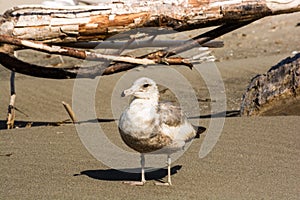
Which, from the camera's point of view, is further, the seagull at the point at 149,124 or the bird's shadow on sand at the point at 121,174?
the bird's shadow on sand at the point at 121,174

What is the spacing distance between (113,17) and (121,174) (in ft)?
5.67

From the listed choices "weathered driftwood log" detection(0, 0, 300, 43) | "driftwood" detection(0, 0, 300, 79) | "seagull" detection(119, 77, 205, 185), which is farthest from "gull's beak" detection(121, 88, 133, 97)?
"weathered driftwood log" detection(0, 0, 300, 43)

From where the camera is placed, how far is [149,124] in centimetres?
550

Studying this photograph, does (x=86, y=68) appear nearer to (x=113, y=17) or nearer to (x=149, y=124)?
(x=113, y=17)

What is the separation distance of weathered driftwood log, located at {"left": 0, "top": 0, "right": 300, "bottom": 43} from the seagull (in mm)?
1526

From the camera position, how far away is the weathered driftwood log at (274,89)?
27.7 ft

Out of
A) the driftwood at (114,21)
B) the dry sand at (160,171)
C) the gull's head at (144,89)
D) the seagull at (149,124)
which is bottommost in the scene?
the dry sand at (160,171)

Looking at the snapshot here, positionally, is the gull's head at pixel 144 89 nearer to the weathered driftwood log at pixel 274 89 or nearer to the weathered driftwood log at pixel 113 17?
the weathered driftwood log at pixel 113 17

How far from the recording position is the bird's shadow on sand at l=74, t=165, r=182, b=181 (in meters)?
6.00

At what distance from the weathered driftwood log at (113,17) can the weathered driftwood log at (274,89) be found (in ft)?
4.39

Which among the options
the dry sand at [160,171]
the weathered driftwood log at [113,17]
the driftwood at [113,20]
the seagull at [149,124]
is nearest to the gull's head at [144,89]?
the seagull at [149,124]

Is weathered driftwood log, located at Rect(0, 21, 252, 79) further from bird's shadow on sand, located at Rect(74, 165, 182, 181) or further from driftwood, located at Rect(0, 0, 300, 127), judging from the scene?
bird's shadow on sand, located at Rect(74, 165, 182, 181)

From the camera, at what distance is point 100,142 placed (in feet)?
24.2

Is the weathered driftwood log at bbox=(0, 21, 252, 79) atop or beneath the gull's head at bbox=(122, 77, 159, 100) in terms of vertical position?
beneath
